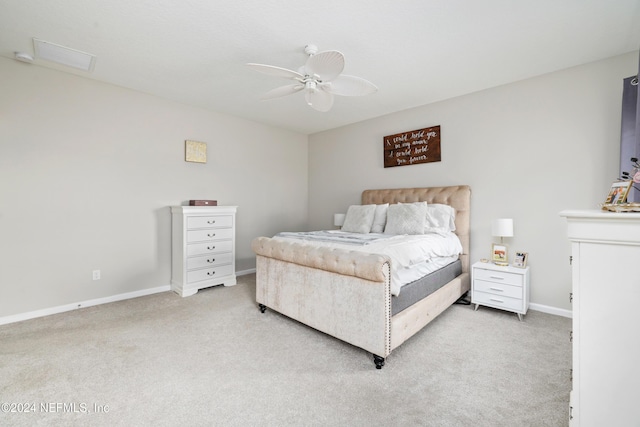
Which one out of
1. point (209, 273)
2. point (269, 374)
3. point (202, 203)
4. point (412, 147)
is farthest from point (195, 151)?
point (269, 374)

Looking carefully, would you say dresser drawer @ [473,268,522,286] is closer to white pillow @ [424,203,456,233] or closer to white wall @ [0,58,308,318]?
white pillow @ [424,203,456,233]

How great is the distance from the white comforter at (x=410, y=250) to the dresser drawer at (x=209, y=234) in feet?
3.66

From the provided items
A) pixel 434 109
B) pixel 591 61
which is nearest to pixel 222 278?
pixel 434 109

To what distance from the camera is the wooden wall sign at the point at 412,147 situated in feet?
12.3

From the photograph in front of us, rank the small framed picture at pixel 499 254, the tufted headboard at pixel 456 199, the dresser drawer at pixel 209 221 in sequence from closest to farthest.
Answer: the small framed picture at pixel 499 254, the tufted headboard at pixel 456 199, the dresser drawer at pixel 209 221

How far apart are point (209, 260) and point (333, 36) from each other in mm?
2964

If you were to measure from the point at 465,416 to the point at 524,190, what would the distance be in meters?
2.52

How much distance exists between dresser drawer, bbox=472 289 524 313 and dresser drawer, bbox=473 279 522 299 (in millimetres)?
34

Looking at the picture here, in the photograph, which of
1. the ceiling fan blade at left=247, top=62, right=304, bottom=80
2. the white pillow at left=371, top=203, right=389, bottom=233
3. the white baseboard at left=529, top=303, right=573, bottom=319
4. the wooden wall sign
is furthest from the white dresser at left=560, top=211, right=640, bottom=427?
the wooden wall sign

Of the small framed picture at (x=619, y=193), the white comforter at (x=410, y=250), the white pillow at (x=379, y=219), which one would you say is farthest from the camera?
the white pillow at (x=379, y=219)

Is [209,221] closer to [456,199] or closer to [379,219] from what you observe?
[379,219]

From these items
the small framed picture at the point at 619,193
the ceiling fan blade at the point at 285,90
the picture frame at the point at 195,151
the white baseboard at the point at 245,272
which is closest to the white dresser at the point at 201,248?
the white baseboard at the point at 245,272

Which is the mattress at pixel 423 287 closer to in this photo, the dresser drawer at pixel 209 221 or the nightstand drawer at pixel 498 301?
the nightstand drawer at pixel 498 301

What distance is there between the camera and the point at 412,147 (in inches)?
156
